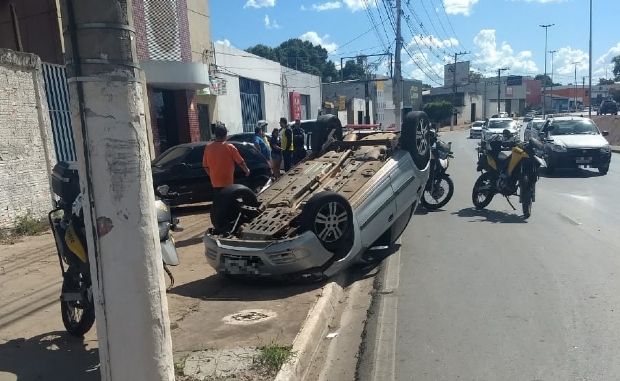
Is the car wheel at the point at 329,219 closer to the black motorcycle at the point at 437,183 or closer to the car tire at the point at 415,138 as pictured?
the car tire at the point at 415,138

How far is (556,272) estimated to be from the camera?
6.74m

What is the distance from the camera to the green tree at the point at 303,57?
95.5 m

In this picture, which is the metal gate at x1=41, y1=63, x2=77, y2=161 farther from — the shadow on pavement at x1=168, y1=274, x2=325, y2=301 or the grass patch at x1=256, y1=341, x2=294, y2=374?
the grass patch at x1=256, y1=341, x2=294, y2=374

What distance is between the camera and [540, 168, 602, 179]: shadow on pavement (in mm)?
16641

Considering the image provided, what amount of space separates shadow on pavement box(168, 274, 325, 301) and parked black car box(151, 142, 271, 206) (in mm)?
5099

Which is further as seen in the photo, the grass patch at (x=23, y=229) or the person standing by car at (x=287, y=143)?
the person standing by car at (x=287, y=143)

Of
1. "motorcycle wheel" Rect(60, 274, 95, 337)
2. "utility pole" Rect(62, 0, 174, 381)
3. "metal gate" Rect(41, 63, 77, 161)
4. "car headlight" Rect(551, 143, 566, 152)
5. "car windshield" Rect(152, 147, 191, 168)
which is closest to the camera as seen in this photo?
"utility pole" Rect(62, 0, 174, 381)

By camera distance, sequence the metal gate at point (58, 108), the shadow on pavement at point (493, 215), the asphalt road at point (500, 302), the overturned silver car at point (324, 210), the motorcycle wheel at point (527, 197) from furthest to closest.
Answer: the metal gate at point (58, 108), the motorcycle wheel at point (527, 197), the shadow on pavement at point (493, 215), the overturned silver car at point (324, 210), the asphalt road at point (500, 302)

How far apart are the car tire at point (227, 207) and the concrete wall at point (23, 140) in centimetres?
483

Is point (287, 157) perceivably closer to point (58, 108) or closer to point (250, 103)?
point (58, 108)

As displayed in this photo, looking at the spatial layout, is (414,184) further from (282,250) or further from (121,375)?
(121,375)

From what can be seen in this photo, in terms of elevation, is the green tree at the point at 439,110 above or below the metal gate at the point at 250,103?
below

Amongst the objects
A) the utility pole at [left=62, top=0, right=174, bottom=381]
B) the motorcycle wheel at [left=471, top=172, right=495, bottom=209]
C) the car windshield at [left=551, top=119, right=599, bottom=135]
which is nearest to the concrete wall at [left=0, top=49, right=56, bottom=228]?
the utility pole at [left=62, top=0, right=174, bottom=381]

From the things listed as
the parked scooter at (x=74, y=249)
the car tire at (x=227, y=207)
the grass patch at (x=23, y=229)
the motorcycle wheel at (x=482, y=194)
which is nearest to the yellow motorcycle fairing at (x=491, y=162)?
the motorcycle wheel at (x=482, y=194)
